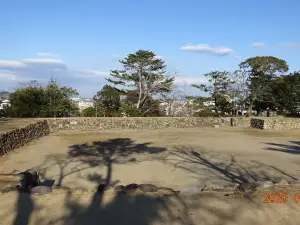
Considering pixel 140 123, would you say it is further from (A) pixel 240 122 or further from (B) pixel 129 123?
(A) pixel 240 122

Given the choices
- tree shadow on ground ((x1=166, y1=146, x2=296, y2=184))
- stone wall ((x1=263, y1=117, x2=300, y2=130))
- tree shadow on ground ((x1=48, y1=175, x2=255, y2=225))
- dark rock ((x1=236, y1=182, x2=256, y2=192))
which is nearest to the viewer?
tree shadow on ground ((x1=48, y1=175, x2=255, y2=225))

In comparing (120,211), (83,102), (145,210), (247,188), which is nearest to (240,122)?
(83,102)

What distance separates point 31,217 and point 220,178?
168 inches

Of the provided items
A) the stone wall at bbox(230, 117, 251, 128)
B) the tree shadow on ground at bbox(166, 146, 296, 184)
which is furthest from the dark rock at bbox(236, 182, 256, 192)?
the stone wall at bbox(230, 117, 251, 128)

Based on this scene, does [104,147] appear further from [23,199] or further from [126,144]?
[23,199]

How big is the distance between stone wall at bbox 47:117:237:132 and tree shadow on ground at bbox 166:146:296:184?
696 cm

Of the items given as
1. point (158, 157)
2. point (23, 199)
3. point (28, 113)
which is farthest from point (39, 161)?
point (28, 113)

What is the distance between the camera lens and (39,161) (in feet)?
26.9

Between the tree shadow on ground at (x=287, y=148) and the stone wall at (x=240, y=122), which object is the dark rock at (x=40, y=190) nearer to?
the tree shadow on ground at (x=287, y=148)

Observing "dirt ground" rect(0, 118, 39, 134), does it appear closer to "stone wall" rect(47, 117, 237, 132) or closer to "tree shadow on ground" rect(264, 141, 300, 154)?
"stone wall" rect(47, 117, 237, 132)

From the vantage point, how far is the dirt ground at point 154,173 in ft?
11.8
